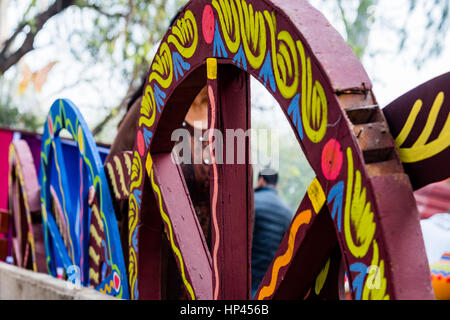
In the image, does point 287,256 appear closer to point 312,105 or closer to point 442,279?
point 312,105

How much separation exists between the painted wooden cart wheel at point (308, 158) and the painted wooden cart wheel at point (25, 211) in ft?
4.05

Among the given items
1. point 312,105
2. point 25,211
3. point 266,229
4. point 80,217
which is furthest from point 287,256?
point 266,229

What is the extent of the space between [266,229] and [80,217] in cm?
167

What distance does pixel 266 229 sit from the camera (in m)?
4.11

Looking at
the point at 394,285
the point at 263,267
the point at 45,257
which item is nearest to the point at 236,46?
the point at 394,285

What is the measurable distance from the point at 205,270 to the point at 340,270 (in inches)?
19.3

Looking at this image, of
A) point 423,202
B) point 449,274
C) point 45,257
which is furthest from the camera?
point 423,202

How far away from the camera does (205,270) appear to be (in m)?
1.94

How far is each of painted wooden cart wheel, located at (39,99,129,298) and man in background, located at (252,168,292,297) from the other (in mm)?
1429

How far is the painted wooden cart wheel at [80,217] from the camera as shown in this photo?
249cm

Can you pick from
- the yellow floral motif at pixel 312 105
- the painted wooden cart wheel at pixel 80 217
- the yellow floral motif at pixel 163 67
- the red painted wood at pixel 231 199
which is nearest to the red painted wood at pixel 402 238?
the yellow floral motif at pixel 312 105

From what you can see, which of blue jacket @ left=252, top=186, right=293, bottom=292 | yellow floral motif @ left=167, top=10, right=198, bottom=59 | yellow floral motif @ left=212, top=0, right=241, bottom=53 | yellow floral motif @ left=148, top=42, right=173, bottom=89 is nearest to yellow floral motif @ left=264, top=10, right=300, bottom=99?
yellow floral motif @ left=212, top=0, right=241, bottom=53

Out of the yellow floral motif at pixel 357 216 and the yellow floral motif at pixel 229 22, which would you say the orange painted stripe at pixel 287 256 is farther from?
the yellow floral motif at pixel 229 22
